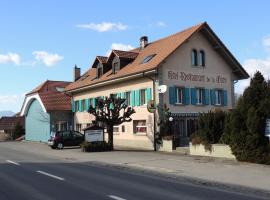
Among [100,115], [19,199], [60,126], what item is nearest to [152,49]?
[100,115]

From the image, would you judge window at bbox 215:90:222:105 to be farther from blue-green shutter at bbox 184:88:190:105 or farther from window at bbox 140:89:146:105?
window at bbox 140:89:146:105

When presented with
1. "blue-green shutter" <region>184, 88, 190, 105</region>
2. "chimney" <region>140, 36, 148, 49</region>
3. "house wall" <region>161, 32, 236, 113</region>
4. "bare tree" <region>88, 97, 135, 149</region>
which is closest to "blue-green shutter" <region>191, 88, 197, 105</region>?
"house wall" <region>161, 32, 236, 113</region>

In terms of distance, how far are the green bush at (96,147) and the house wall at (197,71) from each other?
17.3 feet

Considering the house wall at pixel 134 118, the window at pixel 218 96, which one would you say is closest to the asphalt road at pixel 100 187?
the house wall at pixel 134 118

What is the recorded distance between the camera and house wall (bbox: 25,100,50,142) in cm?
4903

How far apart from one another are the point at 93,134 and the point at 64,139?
5.41m

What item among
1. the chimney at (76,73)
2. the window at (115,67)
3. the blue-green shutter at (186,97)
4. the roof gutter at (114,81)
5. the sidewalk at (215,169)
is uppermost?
the chimney at (76,73)

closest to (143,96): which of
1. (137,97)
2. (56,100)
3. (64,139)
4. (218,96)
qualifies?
(137,97)

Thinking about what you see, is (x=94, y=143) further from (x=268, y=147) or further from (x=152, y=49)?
(x=268, y=147)

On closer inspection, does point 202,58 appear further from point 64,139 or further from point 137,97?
point 64,139

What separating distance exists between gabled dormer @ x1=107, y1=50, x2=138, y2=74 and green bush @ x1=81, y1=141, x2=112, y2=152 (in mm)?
9037

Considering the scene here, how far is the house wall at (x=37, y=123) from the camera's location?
49.0 meters

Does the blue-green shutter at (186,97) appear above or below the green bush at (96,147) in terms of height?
above

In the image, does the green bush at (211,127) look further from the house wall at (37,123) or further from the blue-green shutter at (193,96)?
the house wall at (37,123)
